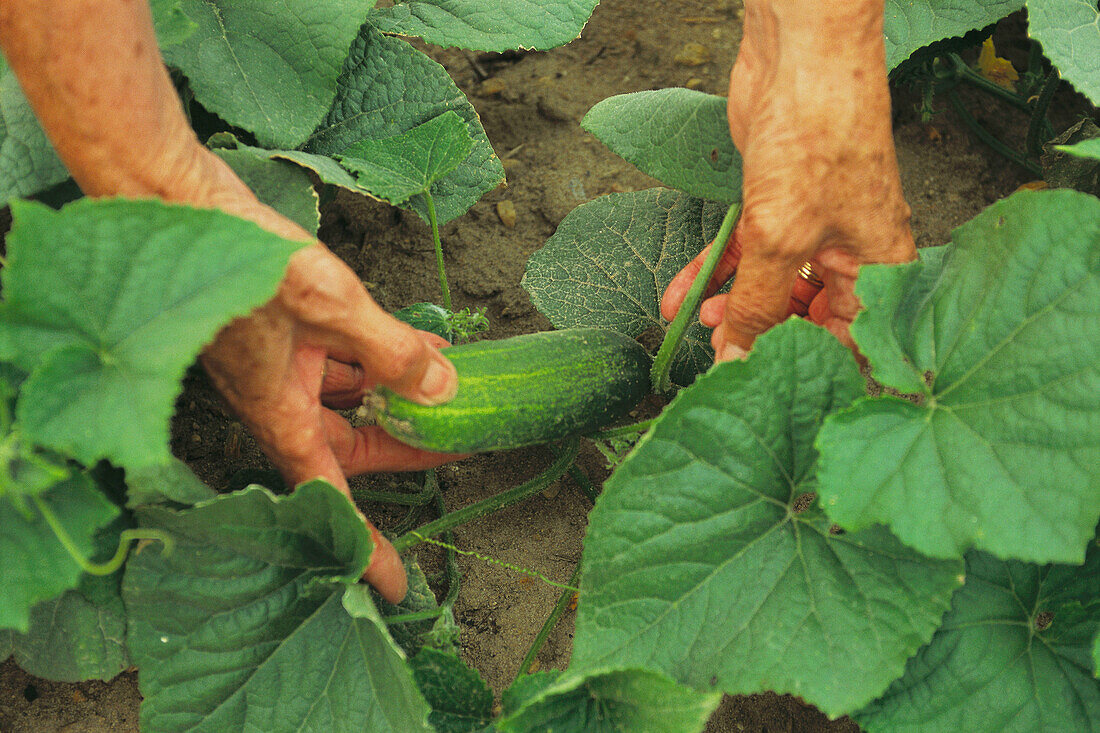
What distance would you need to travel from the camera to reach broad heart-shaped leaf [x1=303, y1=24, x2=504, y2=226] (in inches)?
98.1

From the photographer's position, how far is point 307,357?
5.90 feet

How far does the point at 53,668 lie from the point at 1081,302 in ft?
7.07

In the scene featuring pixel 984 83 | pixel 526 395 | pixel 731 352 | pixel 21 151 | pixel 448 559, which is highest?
pixel 21 151

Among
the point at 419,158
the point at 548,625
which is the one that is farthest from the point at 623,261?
the point at 548,625

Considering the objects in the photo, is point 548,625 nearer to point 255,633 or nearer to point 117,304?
point 255,633

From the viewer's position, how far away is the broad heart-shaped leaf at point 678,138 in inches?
84.0

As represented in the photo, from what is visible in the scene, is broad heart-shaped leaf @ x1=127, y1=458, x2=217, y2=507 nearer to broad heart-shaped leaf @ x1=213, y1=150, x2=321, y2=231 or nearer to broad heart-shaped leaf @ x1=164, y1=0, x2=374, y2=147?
broad heart-shaped leaf @ x1=213, y1=150, x2=321, y2=231

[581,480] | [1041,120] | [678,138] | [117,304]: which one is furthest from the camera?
[1041,120]

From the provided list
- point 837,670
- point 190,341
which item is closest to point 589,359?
point 837,670

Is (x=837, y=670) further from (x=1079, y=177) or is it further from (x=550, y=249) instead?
(x=1079, y=177)

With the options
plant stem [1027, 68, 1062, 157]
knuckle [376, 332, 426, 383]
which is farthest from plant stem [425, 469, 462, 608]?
→ plant stem [1027, 68, 1062, 157]

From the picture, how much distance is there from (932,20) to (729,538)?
166cm

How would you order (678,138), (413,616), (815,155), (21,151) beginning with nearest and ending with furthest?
(815,155), (413,616), (21,151), (678,138)

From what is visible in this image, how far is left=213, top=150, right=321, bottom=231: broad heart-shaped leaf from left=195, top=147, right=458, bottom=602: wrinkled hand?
1.15 feet
